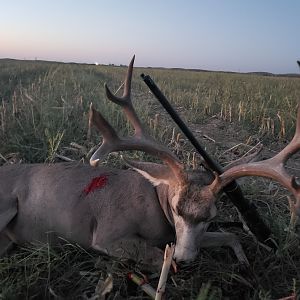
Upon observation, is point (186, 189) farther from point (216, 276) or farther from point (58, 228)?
point (58, 228)

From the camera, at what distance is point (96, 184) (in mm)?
4184

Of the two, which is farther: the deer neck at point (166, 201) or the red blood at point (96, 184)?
the red blood at point (96, 184)

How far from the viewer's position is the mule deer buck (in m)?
3.53

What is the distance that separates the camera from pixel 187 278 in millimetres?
3621

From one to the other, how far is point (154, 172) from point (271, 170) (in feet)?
3.11

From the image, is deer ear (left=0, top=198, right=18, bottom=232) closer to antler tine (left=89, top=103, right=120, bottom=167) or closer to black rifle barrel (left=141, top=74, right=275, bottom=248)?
antler tine (left=89, top=103, right=120, bottom=167)

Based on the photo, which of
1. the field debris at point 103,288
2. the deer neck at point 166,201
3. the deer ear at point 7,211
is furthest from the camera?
the deer ear at point 7,211

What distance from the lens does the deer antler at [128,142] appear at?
3539 mm

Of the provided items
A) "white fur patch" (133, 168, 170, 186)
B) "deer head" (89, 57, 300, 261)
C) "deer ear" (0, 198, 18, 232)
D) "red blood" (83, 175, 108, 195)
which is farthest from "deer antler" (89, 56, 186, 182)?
"deer ear" (0, 198, 18, 232)

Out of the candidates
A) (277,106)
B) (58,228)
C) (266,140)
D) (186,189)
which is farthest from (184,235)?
(277,106)

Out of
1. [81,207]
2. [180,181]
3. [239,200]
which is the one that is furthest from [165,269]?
[81,207]

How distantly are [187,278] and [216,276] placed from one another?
21 centimetres

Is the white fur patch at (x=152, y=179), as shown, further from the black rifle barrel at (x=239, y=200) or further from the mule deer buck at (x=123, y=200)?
the black rifle barrel at (x=239, y=200)

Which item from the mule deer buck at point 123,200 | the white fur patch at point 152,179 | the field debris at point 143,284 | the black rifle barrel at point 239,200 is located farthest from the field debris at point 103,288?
the black rifle barrel at point 239,200
